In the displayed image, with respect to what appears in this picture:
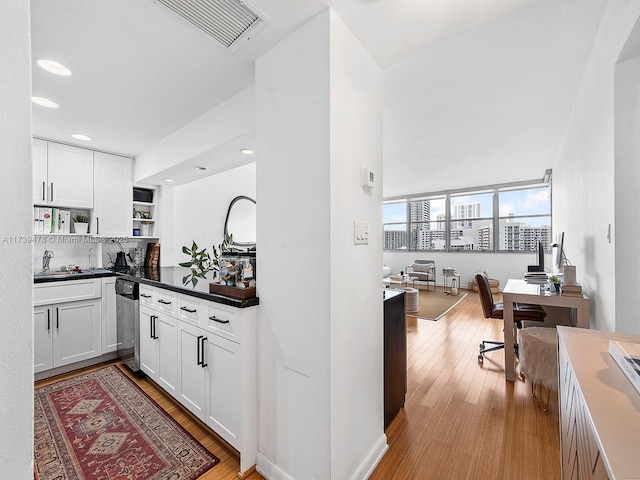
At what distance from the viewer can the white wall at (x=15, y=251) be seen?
0.47 meters

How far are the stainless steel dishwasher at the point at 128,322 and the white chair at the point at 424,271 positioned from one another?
630cm

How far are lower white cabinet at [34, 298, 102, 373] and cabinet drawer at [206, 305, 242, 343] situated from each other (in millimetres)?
2021

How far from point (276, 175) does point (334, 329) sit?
0.85 m

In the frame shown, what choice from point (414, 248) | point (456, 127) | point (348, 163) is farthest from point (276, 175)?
point (414, 248)

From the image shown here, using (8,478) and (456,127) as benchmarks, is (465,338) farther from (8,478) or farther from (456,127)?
(8,478)

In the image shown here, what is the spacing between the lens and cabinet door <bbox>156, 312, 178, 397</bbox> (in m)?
2.12

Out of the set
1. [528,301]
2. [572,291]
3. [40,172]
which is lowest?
[528,301]

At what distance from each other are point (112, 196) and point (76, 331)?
1533 millimetres

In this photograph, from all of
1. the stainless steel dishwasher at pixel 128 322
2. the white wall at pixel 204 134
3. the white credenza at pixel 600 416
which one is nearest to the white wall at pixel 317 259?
the white wall at pixel 204 134

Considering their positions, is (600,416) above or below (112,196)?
below

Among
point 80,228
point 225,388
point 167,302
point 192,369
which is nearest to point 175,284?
point 167,302

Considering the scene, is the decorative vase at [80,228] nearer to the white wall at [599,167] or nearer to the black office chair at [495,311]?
the black office chair at [495,311]

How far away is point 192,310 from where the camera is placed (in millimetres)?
Answer: 1940

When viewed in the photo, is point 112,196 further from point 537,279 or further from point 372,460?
point 537,279
